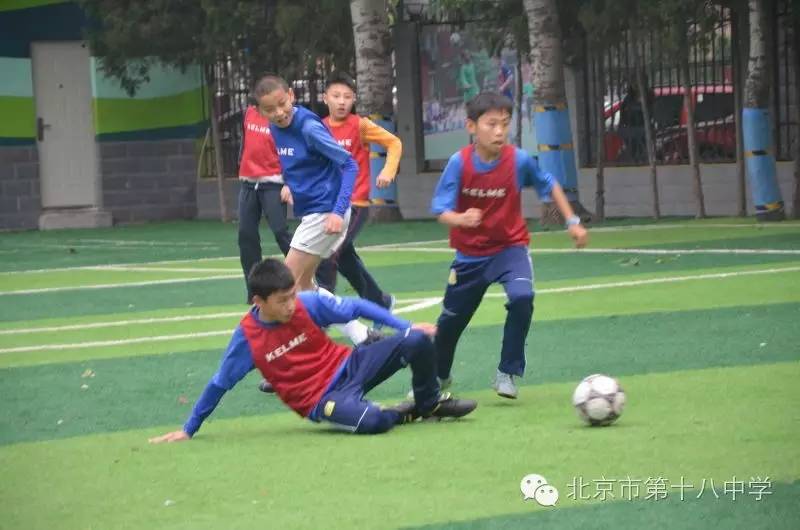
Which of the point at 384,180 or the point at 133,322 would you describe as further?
the point at 133,322

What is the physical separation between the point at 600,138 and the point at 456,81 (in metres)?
3.63

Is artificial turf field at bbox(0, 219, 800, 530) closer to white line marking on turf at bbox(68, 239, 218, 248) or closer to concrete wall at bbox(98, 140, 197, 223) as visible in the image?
white line marking on turf at bbox(68, 239, 218, 248)

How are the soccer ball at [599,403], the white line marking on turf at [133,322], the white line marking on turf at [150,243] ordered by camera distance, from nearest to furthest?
1. the soccer ball at [599,403]
2. the white line marking on turf at [133,322]
3. the white line marking on turf at [150,243]

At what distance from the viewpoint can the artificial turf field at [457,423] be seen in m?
6.27

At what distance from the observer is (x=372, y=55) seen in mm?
24266

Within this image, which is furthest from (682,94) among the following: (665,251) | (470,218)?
(470,218)

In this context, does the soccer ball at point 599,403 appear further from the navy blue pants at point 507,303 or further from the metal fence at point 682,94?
the metal fence at point 682,94

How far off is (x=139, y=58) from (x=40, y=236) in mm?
3400

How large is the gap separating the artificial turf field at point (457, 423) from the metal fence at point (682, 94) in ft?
22.5

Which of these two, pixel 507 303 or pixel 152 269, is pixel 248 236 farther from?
pixel 152 269

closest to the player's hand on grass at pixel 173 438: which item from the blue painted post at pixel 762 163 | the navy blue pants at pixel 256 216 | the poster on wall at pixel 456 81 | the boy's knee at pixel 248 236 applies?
the navy blue pants at pixel 256 216

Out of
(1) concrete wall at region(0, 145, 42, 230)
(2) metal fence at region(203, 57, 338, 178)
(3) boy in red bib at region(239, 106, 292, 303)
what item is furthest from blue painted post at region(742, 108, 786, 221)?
(1) concrete wall at region(0, 145, 42, 230)

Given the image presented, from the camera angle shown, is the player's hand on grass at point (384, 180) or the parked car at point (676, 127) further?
the parked car at point (676, 127)

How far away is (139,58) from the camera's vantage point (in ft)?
91.3
